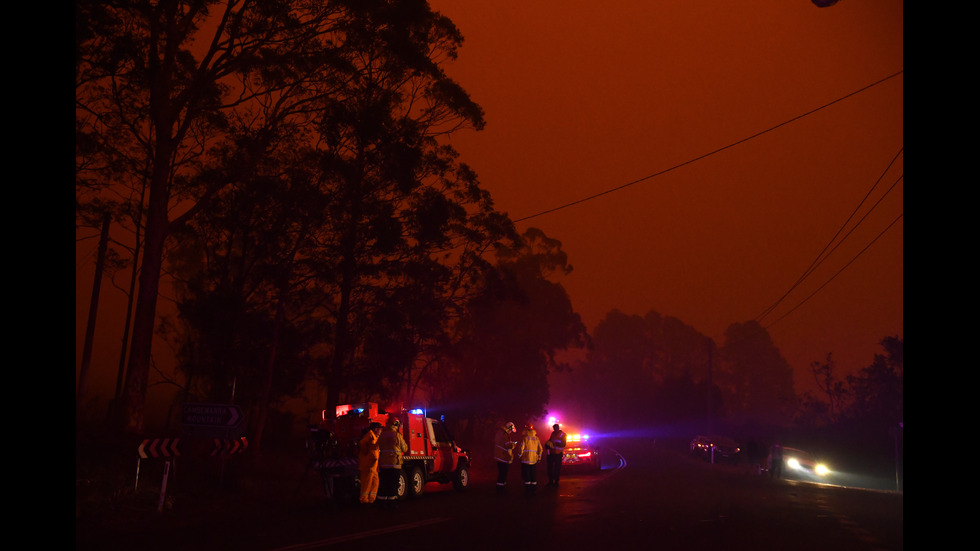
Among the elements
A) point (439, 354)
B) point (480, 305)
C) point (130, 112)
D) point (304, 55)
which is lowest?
point (439, 354)

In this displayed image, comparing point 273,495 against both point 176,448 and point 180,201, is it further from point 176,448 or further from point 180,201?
point 180,201

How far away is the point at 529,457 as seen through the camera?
70.8ft

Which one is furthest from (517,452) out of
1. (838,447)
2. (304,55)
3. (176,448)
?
(838,447)

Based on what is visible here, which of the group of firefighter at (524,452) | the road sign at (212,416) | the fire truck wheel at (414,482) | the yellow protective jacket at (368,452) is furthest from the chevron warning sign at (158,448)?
the group of firefighter at (524,452)

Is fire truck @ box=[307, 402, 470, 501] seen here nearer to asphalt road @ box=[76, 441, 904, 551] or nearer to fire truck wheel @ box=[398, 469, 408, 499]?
fire truck wheel @ box=[398, 469, 408, 499]

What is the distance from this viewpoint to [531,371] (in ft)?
198

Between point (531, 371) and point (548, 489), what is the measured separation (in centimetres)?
3719

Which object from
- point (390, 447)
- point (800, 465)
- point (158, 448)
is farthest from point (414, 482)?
point (800, 465)

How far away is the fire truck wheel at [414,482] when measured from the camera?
798 inches

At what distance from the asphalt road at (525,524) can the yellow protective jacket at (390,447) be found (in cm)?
103

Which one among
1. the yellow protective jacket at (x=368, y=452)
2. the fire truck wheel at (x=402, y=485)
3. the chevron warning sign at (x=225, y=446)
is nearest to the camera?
the yellow protective jacket at (x=368, y=452)

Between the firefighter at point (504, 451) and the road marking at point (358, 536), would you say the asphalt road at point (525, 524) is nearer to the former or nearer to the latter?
the road marking at point (358, 536)

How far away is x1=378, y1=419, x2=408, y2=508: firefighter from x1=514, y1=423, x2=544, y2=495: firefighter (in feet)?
12.2

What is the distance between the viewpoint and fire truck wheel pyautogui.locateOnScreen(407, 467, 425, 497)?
66.5 ft
